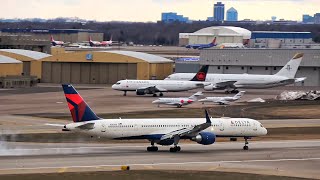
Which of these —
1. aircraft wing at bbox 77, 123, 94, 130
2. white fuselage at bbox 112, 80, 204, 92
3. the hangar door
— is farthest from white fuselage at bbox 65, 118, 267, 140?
the hangar door

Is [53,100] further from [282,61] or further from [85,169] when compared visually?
[85,169]

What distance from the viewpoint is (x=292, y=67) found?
155500 mm

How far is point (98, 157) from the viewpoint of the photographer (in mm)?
69938

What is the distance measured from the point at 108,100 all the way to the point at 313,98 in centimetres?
3164

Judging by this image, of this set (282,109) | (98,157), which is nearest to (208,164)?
(98,157)

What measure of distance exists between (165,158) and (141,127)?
4559 millimetres

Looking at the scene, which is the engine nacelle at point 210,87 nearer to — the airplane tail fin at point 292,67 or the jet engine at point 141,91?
the jet engine at point 141,91

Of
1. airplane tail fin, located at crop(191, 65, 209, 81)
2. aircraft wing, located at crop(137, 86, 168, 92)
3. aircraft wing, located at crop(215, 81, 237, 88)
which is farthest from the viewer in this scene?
aircraft wing, located at crop(215, 81, 237, 88)

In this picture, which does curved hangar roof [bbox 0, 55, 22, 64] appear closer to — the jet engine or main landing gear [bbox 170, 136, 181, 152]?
the jet engine

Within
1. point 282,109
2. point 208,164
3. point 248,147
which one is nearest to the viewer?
point 208,164

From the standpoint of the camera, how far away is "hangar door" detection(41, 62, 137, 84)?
173 m

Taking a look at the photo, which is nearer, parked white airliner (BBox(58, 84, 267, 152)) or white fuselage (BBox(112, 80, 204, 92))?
parked white airliner (BBox(58, 84, 267, 152))

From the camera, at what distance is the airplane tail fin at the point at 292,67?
155m

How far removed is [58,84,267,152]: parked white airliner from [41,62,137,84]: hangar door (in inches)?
3851
